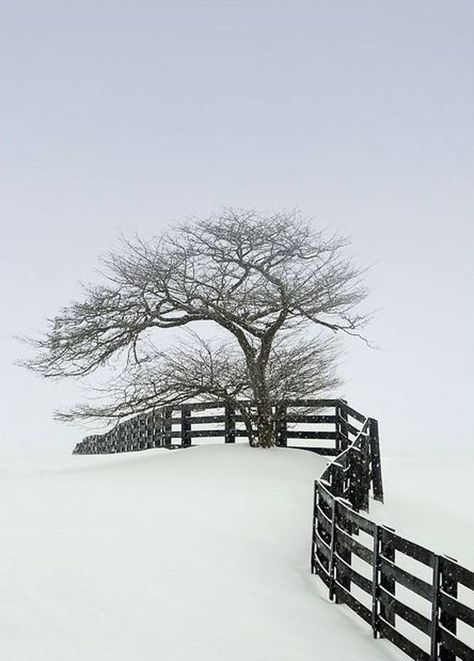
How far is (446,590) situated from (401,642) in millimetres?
956

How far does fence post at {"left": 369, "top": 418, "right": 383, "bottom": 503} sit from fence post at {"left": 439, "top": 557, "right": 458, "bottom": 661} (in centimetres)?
1192

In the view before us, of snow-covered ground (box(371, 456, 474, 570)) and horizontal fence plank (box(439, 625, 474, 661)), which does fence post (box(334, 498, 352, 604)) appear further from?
snow-covered ground (box(371, 456, 474, 570))

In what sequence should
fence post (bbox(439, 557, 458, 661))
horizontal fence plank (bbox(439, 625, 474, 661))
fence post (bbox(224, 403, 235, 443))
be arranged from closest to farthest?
horizontal fence plank (bbox(439, 625, 474, 661)) < fence post (bbox(439, 557, 458, 661)) < fence post (bbox(224, 403, 235, 443))

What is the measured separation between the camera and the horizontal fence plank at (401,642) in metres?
7.67

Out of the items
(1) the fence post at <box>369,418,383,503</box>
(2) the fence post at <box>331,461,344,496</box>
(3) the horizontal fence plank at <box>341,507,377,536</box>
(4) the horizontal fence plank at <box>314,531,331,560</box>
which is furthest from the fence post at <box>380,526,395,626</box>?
(1) the fence post at <box>369,418,383,503</box>

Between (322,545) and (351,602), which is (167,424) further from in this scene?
(351,602)

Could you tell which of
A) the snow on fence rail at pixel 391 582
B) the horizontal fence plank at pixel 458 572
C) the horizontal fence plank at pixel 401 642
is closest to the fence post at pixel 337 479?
the snow on fence rail at pixel 391 582

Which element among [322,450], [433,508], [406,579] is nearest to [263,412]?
[322,450]

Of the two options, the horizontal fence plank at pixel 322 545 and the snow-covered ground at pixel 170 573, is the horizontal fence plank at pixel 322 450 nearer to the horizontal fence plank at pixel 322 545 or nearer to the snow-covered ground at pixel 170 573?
the snow-covered ground at pixel 170 573

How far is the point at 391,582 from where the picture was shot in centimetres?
866

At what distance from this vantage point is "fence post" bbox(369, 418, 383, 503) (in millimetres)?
19266

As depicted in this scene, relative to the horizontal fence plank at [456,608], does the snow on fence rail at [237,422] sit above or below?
above

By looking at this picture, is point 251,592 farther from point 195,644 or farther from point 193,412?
point 193,412

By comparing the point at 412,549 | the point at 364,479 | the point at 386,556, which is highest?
the point at 364,479
